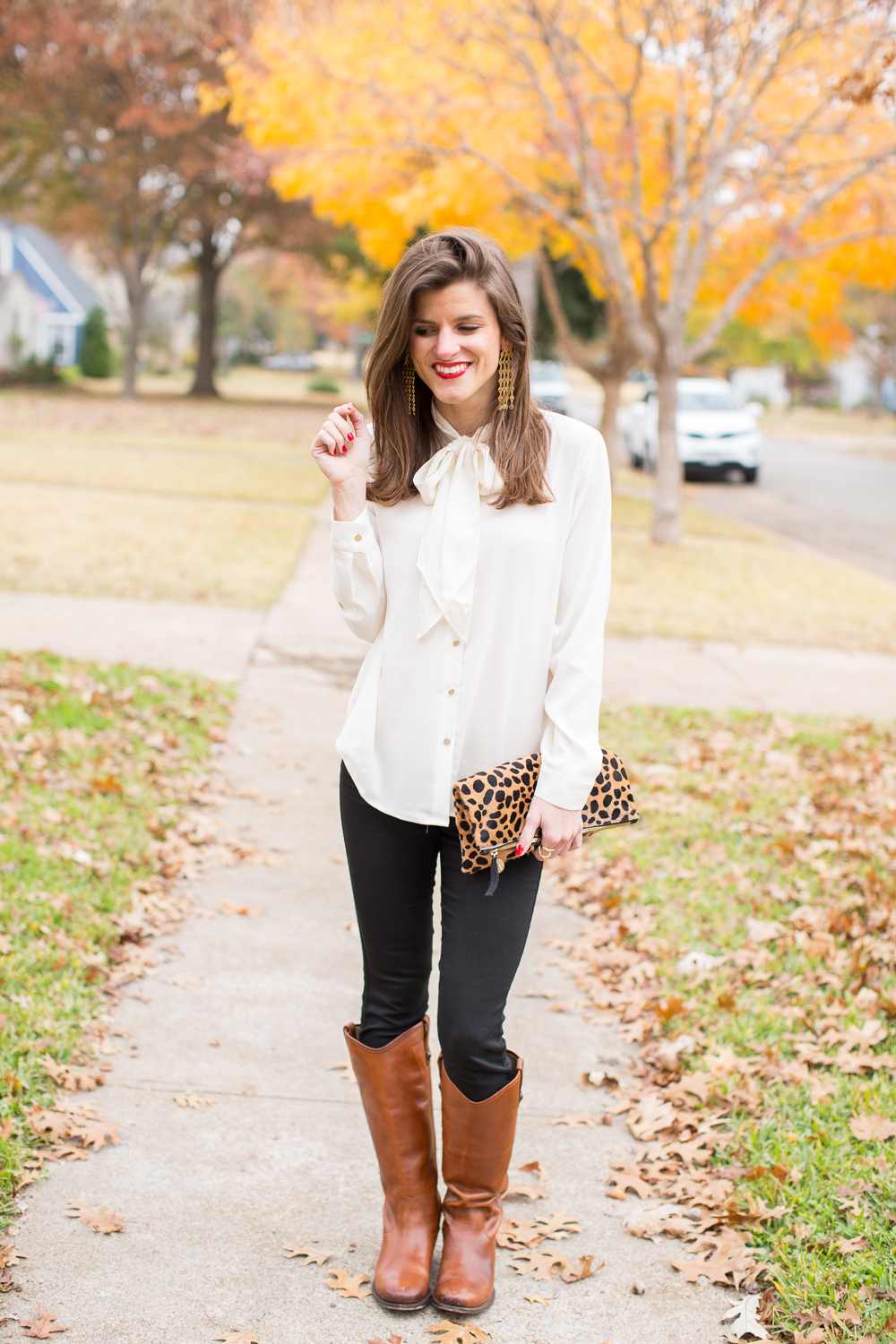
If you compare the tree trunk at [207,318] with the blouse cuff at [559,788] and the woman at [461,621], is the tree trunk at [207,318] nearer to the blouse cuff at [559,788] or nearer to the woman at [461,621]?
the woman at [461,621]

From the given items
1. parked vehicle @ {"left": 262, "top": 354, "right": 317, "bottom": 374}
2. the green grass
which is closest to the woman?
the green grass

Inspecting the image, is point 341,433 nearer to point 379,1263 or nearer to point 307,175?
point 379,1263

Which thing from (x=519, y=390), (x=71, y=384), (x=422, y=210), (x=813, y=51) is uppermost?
(x=813, y=51)

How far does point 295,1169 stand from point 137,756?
3.06m

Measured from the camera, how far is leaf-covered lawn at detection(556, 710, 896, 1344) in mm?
2775

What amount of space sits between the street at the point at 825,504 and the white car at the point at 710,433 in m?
0.40

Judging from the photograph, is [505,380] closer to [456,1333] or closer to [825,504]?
[456,1333]

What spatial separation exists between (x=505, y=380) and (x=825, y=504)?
18788mm

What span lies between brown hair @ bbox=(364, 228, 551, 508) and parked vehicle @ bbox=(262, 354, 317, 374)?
76.2 metres

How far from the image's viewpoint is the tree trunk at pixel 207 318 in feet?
116

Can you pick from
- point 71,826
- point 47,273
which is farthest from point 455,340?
point 47,273

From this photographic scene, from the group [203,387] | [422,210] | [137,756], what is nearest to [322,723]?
[137,756]

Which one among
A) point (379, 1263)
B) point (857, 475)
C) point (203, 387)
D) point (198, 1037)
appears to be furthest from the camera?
point (203, 387)

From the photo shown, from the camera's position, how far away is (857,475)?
25.5 meters
